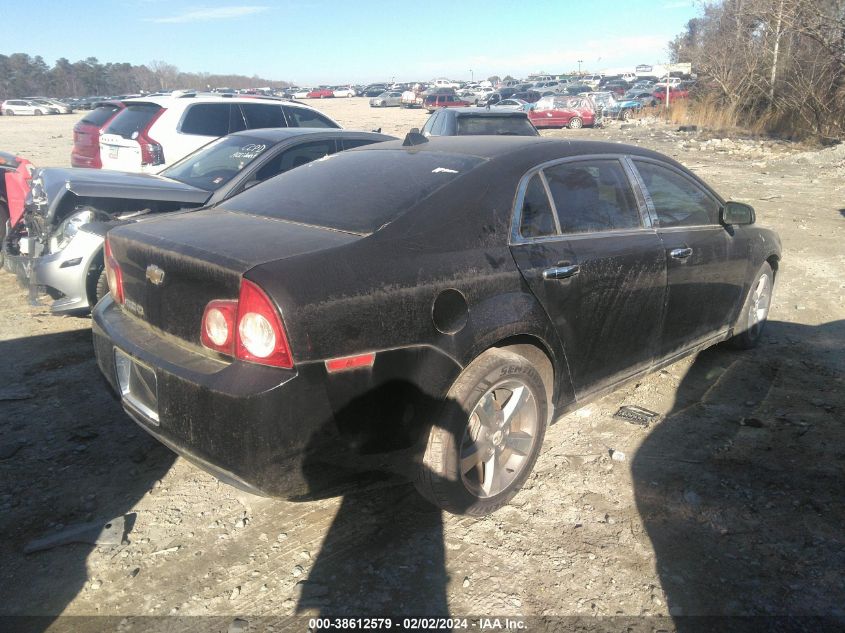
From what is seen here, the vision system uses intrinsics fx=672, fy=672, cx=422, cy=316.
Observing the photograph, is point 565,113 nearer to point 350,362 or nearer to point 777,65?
point 777,65

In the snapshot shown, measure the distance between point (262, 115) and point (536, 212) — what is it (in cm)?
738

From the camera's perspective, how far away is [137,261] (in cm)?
300

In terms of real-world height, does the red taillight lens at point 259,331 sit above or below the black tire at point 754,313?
above

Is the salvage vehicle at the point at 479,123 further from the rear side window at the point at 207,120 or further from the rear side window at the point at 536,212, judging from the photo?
the rear side window at the point at 536,212

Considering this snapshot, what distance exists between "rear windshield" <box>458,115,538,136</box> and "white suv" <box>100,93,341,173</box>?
2899 mm

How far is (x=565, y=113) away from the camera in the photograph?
31.3 m

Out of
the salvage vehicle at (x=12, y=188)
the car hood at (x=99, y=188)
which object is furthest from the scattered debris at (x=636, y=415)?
the salvage vehicle at (x=12, y=188)

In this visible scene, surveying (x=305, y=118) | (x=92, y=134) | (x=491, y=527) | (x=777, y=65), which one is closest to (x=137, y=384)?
(x=491, y=527)

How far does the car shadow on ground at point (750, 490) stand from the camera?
2650mm

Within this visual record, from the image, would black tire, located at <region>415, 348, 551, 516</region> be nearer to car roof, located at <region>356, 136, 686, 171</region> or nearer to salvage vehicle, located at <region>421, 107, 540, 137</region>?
car roof, located at <region>356, 136, 686, 171</region>

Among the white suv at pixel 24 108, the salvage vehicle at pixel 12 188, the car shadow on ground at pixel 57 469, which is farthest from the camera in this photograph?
the white suv at pixel 24 108

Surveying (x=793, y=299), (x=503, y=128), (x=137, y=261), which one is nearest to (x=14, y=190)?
(x=137, y=261)

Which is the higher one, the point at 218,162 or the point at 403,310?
the point at 218,162

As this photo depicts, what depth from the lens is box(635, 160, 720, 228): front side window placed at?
401cm
